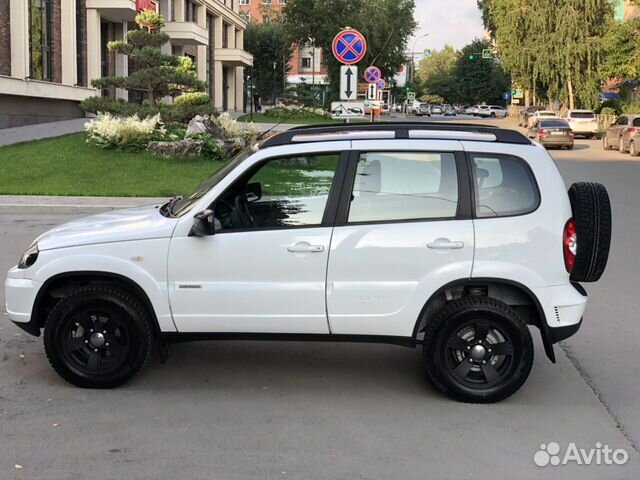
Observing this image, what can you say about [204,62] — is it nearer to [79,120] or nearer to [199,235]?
[79,120]

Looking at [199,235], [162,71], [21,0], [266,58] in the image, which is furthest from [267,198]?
[266,58]

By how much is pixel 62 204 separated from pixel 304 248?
10669mm

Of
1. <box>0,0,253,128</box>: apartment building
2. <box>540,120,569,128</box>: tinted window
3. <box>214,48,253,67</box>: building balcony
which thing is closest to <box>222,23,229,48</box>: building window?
<box>214,48,253,67</box>: building balcony

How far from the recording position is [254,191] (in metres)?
5.32

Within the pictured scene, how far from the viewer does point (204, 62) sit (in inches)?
2130

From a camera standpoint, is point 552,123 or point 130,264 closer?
point 130,264

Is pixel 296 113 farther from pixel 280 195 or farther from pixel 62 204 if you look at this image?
pixel 280 195

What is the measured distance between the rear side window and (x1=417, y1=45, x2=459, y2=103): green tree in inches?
4539

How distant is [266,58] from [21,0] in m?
52.8

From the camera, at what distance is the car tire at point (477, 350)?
16.1 ft

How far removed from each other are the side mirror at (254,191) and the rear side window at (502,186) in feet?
4.99

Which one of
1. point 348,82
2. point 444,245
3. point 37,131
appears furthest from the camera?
point 37,131

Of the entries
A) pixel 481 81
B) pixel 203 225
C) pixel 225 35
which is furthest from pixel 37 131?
pixel 481 81

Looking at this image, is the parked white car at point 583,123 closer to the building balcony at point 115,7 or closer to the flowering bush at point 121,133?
the building balcony at point 115,7
